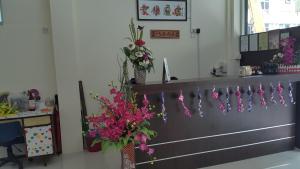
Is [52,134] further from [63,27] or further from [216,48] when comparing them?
[216,48]

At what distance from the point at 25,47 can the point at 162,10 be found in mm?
2250

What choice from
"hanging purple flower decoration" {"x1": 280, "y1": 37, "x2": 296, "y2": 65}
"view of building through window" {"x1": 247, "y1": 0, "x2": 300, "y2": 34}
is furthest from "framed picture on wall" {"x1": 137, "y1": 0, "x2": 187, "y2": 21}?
"hanging purple flower decoration" {"x1": 280, "y1": 37, "x2": 296, "y2": 65}

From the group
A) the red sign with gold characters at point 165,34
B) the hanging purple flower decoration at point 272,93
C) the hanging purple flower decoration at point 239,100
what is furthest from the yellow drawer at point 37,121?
the hanging purple flower decoration at point 272,93

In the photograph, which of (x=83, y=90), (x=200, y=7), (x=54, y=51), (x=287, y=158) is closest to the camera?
(x=287, y=158)

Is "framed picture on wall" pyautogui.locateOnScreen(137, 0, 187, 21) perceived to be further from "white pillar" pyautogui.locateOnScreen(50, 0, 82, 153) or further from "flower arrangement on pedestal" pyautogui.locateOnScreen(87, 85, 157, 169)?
"flower arrangement on pedestal" pyautogui.locateOnScreen(87, 85, 157, 169)

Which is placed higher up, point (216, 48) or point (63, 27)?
point (63, 27)

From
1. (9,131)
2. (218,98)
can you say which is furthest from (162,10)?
(9,131)

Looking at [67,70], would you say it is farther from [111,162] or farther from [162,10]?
[162,10]

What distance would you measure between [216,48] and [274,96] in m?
1.74

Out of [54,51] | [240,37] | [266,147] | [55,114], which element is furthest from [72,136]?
[240,37]

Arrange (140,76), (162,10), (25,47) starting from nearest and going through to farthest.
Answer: (140,76) → (25,47) → (162,10)

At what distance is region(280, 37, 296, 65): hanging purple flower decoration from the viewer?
334 centimetres

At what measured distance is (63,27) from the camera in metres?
3.59

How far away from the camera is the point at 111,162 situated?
335 cm
